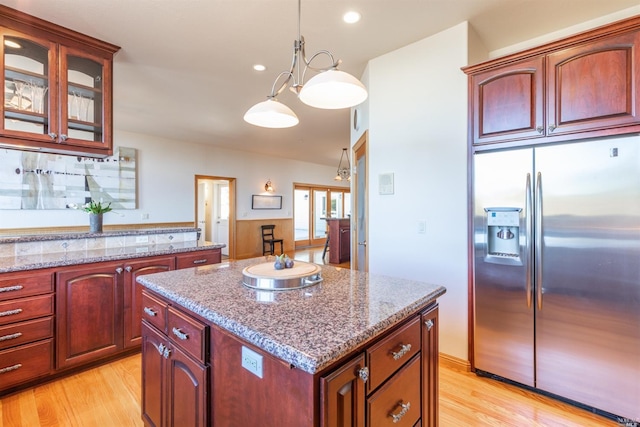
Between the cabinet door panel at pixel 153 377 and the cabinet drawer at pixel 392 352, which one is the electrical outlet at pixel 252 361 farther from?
the cabinet door panel at pixel 153 377

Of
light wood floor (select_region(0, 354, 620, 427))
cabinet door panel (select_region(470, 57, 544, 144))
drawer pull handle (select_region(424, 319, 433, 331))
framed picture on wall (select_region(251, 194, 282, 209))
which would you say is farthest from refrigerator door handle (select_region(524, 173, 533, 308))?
framed picture on wall (select_region(251, 194, 282, 209))

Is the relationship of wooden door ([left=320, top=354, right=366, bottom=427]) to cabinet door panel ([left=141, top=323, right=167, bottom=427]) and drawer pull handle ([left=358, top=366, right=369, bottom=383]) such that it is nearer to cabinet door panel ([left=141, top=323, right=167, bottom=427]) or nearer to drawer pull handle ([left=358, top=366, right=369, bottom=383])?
drawer pull handle ([left=358, top=366, right=369, bottom=383])

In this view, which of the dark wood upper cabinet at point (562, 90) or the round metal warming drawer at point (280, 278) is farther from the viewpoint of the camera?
the dark wood upper cabinet at point (562, 90)

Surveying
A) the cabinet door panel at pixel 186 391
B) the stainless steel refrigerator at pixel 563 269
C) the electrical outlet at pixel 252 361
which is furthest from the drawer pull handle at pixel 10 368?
the stainless steel refrigerator at pixel 563 269

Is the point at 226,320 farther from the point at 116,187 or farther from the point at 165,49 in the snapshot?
the point at 116,187

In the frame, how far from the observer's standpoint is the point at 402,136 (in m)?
2.67

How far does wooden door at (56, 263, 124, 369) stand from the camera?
219 centimetres

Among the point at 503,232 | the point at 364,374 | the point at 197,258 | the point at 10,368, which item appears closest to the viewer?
the point at 364,374

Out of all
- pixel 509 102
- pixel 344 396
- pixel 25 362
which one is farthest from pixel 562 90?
pixel 25 362

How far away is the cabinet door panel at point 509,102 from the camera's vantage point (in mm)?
1987

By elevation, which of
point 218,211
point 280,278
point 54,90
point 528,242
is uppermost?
point 54,90

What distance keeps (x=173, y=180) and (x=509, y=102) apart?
5.95 meters

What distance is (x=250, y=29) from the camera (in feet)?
7.81

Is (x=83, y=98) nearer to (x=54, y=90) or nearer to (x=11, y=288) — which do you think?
(x=54, y=90)
